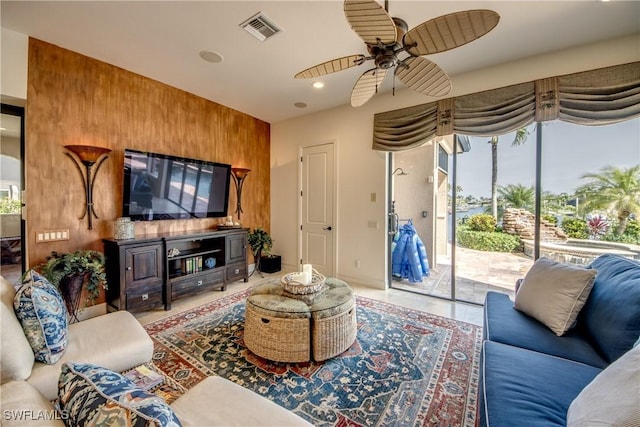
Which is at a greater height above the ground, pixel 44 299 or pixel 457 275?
pixel 44 299

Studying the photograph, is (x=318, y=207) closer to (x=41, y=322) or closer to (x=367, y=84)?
(x=367, y=84)

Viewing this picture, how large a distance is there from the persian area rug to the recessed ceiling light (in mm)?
2855

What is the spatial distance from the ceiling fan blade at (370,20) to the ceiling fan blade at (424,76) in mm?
303

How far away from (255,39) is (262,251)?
345 cm

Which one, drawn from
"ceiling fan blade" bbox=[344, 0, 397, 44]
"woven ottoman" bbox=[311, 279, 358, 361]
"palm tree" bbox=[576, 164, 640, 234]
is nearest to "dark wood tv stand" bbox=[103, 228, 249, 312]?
"woven ottoman" bbox=[311, 279, 358, 361]

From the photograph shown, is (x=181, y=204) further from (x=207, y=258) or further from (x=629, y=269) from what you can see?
(x=629, y=269)

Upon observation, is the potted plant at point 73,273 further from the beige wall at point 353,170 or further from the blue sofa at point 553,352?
the blue sofa at point 553,352

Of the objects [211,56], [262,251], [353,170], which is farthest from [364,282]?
[211,56]

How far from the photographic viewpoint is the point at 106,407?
0.68m

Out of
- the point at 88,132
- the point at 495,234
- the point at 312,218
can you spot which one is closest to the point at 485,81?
the point at 495,234

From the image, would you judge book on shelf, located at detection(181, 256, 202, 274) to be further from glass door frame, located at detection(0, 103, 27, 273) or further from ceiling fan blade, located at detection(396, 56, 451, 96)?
ceiling fan blade, located at detection(396, 56, 451, 96)

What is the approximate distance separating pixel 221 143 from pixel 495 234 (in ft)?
13.7

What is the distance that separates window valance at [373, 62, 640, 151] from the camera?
95.7 inches

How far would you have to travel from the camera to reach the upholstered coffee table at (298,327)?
2062 millimetres
